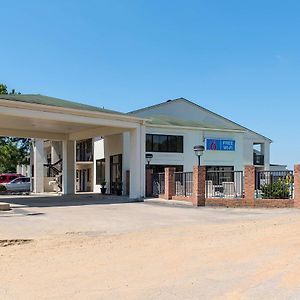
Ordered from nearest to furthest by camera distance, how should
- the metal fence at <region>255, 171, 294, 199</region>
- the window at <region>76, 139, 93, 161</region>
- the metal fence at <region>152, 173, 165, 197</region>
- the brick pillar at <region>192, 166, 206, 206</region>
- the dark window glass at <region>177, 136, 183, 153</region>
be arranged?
the metal fence at <region>255, 171, 294, 199</region>, the brick pillar at <region>192, 166, 206, 206</region>, the metal fence at <region>152, 173, 165, 197</region>, the dark window glass at <region>177, 136, 183, 153</region>, the window at <region>76, 139, 93, 161</region>

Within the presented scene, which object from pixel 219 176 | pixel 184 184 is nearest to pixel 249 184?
pixel 219 176

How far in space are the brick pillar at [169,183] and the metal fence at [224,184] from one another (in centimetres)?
214

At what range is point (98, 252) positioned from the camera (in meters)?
9.32

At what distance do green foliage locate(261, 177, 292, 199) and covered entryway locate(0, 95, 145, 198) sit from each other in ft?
27.3

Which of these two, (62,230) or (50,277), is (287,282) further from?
(62,230)

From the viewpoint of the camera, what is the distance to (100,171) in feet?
125

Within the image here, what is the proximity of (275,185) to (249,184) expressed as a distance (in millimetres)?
1191

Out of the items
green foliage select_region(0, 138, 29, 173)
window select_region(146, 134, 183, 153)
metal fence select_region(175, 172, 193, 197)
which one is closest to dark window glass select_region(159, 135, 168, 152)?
window select_region(146, 134, 183, 153)

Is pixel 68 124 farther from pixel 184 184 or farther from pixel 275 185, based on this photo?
pixel 275 185

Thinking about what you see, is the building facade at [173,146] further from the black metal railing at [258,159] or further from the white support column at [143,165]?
the white support column at [143,165]

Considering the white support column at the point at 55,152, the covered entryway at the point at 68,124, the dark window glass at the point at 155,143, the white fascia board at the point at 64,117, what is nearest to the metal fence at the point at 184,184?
the covered entryway at the point at 68,124

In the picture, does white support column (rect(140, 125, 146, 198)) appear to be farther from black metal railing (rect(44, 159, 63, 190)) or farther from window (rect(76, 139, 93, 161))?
black metal railing (rect(44, 159, 63, 190))

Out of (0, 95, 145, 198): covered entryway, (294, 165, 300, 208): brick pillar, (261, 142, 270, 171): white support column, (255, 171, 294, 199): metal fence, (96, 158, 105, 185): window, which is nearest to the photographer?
(294, 165, 300, 208): brick pillar

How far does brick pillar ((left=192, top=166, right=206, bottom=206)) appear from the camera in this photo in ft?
72.3
